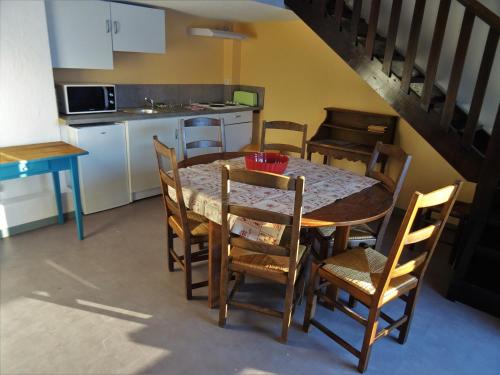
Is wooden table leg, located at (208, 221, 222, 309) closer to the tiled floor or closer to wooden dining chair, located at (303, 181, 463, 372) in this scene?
the tiled floor

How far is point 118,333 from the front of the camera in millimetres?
1972

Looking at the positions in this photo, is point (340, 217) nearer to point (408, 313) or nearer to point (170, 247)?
point (408, 313)

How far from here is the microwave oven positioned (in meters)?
3.21

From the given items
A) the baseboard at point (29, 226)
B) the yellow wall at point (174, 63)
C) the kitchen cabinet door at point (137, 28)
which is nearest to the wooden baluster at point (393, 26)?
the kitchen cabinet door at point (137, 28)

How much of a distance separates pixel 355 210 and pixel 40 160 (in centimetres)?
218

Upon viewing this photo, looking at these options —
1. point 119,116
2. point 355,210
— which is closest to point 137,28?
point 119,116

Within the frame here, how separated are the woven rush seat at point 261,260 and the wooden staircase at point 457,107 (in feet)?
4.10

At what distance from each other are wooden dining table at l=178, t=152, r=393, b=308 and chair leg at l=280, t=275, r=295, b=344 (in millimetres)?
354

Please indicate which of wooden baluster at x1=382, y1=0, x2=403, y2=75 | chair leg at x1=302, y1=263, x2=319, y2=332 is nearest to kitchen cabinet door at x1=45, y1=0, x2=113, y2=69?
wooden baluster at x1=382, y1=0, x2=403, y2=75

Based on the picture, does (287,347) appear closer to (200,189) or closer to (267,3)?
(200,189)

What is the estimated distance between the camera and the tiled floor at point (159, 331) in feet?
5.90

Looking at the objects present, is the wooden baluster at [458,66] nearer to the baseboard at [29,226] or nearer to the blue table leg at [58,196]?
the blue table leg at [58,196]

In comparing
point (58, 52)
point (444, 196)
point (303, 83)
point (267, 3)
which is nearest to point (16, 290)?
point (58, 52)

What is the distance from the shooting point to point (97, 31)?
3.23m
